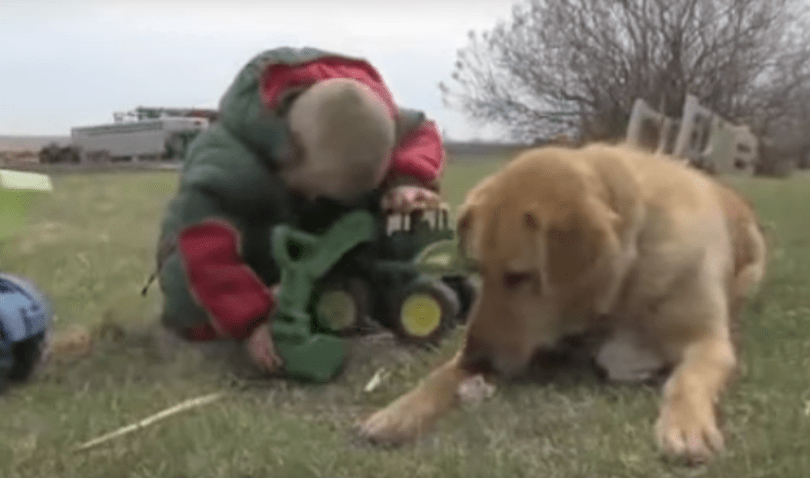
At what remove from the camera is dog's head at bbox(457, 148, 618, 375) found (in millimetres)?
1737

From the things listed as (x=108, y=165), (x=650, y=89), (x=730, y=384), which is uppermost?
(x=730, y=384)

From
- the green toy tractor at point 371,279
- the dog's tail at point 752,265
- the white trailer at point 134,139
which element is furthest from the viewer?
the white trailer at point 134,139

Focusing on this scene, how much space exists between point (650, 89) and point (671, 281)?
510 cm

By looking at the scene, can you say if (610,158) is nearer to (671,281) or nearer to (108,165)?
(671,281)

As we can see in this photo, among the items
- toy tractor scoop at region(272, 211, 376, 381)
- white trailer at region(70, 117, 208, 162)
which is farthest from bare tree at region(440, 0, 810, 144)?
toy tractor scoop at region(272, 211, 376, 381)

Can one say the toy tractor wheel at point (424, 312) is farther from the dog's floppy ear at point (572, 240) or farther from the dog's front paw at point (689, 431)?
the dog's front paw at point (689, 431)

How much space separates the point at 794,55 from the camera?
6602 mm

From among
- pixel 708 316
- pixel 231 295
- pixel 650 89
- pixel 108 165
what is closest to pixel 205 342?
pixel 231 295

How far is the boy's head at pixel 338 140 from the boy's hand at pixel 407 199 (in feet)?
0.14

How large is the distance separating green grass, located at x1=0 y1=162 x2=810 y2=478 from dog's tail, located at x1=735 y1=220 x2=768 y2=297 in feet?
0.14

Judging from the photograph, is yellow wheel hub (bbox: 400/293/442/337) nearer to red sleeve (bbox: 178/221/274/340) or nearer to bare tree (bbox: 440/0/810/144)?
red sleeve (bbox: 178/221/274/340)

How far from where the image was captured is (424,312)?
220 centimetres

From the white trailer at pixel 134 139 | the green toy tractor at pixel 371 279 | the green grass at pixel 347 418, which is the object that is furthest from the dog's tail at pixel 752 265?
the white trailer at pixel 134 139

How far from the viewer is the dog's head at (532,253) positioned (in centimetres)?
174
